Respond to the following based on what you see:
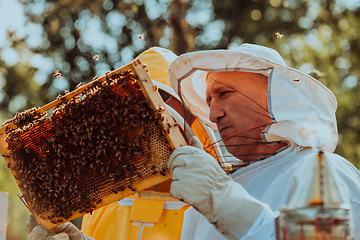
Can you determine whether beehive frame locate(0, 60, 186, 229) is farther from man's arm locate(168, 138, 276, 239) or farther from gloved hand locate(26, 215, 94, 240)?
gloved hand locate(26, 215, 94, 240)

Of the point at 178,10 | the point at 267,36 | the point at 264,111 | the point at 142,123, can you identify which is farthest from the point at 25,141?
the point at 267,36

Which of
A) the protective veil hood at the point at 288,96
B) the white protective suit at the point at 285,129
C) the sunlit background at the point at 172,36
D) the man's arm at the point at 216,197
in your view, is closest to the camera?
the man's arm at the point at 216,197

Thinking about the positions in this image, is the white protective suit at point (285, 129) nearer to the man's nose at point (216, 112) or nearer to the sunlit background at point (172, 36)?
the man's nose at point (216, 112)

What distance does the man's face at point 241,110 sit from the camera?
2303 millimetres

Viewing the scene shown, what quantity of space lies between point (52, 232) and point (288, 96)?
6.42 ft

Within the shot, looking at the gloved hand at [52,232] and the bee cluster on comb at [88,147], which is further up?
the bee cluster on comb at [88,147]

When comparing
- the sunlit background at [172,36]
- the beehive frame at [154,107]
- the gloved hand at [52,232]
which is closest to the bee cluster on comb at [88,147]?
the beehive frame at [154,107]

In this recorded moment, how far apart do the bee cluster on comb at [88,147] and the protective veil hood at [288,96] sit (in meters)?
0.68

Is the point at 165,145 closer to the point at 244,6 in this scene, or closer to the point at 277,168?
the point at 277,168

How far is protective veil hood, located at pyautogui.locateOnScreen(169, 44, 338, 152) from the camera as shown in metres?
2.01

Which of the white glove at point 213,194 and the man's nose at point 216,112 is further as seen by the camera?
the man's nose at point 216,112

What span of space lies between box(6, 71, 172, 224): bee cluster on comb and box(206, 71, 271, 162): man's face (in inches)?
26.5

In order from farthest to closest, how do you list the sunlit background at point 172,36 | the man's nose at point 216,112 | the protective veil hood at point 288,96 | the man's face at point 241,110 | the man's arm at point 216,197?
the sunlit background at point 172,36
the man's nose at point 216,112
the man's face at point 241,110
the protective veil hood at point 288,96
the man's arm at point 216,197

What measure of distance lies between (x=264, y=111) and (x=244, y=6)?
745 cm
